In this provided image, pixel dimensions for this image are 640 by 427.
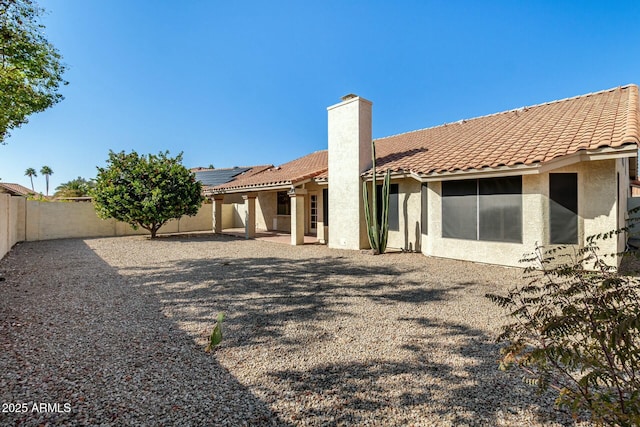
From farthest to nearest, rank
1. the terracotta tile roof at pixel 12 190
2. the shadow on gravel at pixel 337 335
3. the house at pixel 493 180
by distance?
the terracotta tile roof at pixel 12 190
the house at pixel 493 180
the shadow on gravel at pixel 337 335

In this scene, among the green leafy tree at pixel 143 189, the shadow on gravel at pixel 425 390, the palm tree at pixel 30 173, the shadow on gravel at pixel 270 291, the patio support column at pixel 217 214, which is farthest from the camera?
the palm tree at pixel 30 173

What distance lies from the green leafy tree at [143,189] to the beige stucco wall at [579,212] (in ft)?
49.8

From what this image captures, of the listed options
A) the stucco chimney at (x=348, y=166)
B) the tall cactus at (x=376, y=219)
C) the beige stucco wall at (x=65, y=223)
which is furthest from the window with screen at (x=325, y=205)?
the beige stucco wall at (x=65, y=223)

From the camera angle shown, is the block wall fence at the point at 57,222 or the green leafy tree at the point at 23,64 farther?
the block wall fence at the point at 57,222

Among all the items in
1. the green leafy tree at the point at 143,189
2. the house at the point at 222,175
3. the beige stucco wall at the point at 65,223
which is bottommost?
the beige stucco wall at the point at 65,223

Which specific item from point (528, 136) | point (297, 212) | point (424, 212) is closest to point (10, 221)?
point (297, 212)

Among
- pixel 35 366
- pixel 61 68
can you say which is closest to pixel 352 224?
pixel 35 366

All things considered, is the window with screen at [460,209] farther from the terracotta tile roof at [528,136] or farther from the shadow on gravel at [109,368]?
the shadow on gravel at [109,368]

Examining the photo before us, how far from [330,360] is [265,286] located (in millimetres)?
4226

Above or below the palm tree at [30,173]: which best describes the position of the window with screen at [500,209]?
below

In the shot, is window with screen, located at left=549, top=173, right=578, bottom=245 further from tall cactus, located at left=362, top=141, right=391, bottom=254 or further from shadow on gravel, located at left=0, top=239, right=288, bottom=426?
shadow on gravel, located at left=0, top=239, right=288, bottom=426

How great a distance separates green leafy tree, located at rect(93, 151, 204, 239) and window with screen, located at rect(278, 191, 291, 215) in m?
6.24

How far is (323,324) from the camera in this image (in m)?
5.54

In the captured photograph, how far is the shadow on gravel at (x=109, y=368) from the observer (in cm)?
310
